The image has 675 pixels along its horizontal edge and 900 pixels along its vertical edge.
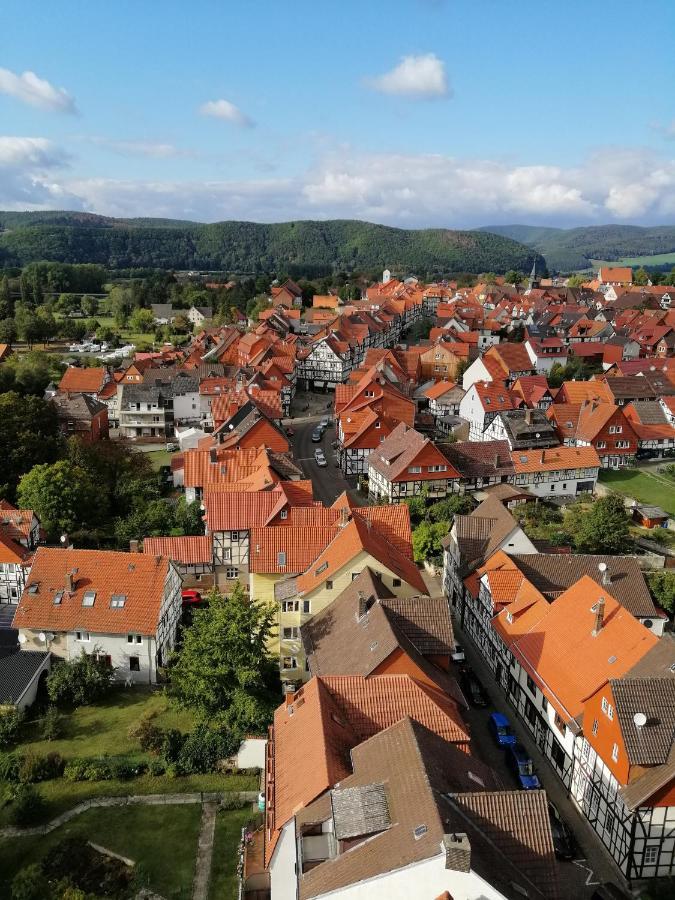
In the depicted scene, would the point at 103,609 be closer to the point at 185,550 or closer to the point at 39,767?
the point at 185,550

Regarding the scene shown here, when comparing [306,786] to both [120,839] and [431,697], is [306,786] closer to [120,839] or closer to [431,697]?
[431,697]

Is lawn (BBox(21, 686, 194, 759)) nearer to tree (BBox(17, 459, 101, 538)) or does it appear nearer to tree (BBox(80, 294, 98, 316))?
tree (BBox(17, 459, 101, 538))

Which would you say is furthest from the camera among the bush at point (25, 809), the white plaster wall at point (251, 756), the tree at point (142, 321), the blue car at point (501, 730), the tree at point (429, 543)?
the tree at point (142, 321)

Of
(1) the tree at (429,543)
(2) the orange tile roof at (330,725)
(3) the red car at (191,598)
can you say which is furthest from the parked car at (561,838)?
(3) the red car at (191,598)

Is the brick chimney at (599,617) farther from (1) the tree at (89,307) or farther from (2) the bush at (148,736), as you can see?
(1) the tree at (89,307)

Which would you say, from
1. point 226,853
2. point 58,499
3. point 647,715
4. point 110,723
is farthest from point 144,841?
point 58,499

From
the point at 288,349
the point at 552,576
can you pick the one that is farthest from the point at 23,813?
the point at 288,349
